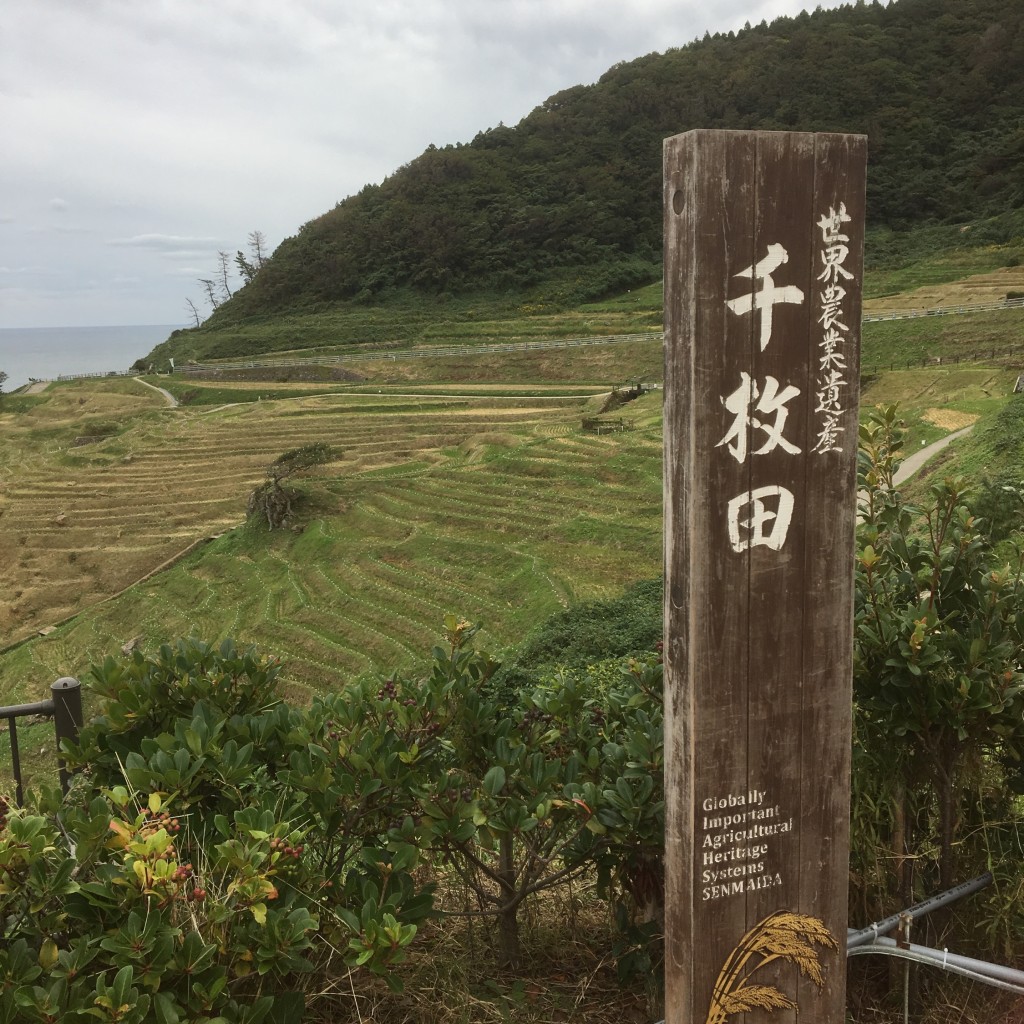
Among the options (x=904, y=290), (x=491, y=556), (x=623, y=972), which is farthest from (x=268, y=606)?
(x=904, y=290)

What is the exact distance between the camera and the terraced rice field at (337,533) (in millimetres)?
15094

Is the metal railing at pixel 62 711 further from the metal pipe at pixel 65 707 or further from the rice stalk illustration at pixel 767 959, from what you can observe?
the rice stalk illustration at pixel 767 959

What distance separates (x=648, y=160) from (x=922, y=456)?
51.1 metres

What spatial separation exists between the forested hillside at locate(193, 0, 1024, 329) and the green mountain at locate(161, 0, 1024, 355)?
13 cm

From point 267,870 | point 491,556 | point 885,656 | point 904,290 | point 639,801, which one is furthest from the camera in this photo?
point 904,290

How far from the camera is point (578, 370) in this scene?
34.1 meters

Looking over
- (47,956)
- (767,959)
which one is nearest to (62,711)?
(47,956)

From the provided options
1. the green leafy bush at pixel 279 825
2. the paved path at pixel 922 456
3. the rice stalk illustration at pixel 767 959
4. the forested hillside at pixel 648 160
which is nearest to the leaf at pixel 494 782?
the green leafy bush at pixel 279 825

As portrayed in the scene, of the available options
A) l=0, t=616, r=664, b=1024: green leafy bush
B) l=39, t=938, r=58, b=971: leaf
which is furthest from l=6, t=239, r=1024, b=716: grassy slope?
l=39, t=938, r=58, b=971: leaf

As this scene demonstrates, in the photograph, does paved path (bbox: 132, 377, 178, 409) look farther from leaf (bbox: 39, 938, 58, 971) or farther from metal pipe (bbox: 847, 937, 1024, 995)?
metal pipe (bbox: 847, 937, 1024, 995)

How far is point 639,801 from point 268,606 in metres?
15.9

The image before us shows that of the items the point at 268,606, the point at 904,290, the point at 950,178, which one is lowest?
the point at 268,606

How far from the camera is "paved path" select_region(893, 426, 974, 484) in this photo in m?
13.8

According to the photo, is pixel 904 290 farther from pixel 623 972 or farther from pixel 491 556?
pixel 623 972
